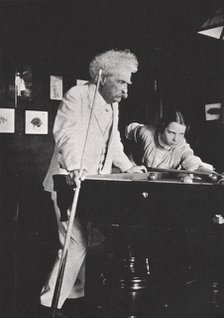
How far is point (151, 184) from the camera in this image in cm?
221

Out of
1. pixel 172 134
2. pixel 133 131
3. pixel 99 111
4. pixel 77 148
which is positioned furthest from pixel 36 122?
pixel 77 148

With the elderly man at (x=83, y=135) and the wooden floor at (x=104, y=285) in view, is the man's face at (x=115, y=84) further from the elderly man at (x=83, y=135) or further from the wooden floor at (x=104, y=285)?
the wooden floor at (x=104, y=285)

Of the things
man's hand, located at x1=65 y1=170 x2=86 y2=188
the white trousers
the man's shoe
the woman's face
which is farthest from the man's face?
the man's shoe

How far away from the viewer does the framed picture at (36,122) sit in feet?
14.5

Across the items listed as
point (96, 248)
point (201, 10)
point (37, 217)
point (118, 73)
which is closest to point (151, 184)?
point (118, 73)

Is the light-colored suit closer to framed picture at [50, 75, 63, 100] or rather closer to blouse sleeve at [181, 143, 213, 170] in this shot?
blouse sleeve at [181, 143, 213, 170]

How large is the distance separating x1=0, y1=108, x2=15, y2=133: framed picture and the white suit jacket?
65.4 inches

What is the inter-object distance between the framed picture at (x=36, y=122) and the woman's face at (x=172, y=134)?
4.67 ft

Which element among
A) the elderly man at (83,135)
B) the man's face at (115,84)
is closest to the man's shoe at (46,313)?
the elderly man at (83,135)

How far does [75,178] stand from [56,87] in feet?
8.63

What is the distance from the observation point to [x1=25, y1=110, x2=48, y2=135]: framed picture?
4435mm

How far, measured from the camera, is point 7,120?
14.2 ft

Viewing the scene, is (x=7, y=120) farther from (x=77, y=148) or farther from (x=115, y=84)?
(x=77, y=148)

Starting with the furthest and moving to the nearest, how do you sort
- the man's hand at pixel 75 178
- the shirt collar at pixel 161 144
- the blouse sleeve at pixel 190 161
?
the shirt collar at pixel 161 144 → the blouse sleeve at pixel 190 161 → the man's hand at pixel 75 178
